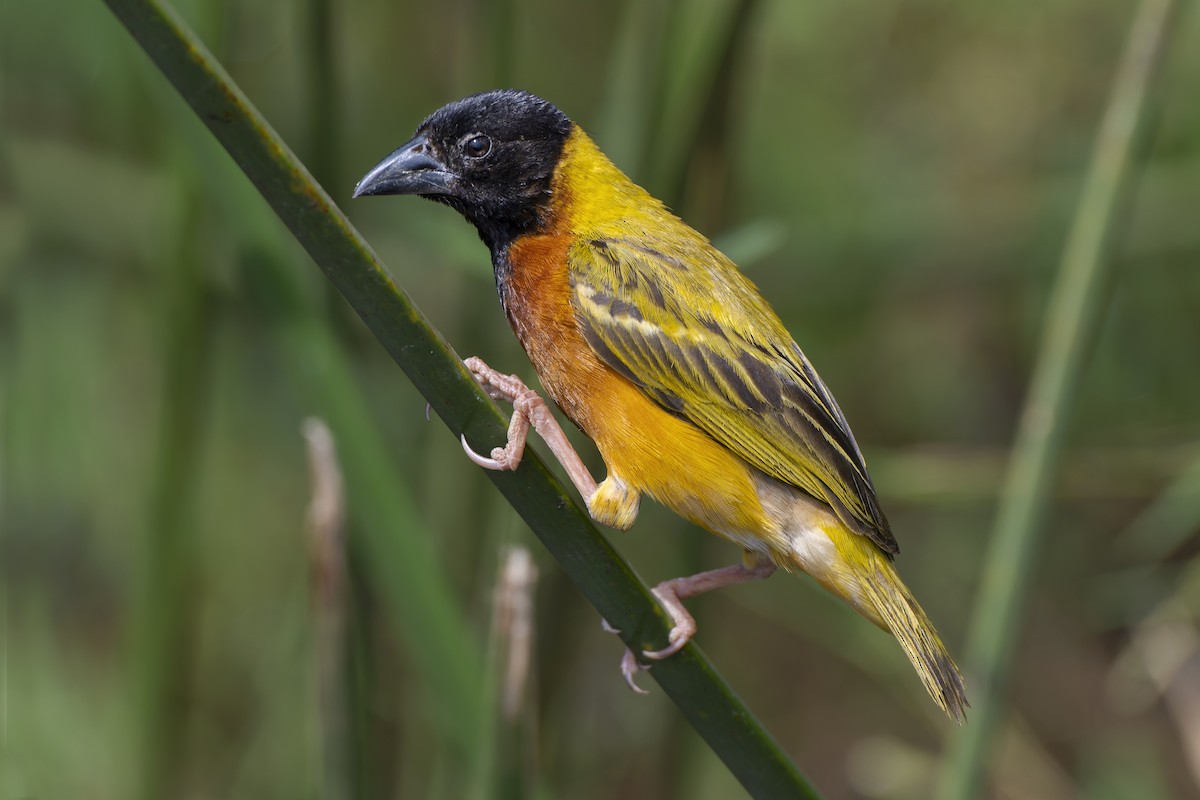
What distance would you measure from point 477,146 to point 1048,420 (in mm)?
1408

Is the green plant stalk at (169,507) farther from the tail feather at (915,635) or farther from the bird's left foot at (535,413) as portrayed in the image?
the tail feather at (915,635)

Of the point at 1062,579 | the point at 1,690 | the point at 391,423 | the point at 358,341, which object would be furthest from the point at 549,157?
the point at 1062,579

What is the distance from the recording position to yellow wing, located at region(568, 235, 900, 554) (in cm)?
281

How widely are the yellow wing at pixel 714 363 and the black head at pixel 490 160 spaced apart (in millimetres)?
216

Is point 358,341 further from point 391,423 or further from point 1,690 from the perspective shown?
point 1,690

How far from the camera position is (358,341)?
3.73m

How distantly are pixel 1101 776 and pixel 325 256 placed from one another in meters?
3.75

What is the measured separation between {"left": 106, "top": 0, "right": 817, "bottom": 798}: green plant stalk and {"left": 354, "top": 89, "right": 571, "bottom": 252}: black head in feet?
3.86

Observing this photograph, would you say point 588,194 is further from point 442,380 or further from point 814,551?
point 442,380

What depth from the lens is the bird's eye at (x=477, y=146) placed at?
298 centimetres

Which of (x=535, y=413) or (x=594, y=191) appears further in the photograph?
(x=594, y=191)

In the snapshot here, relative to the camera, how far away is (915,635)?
8.80ft

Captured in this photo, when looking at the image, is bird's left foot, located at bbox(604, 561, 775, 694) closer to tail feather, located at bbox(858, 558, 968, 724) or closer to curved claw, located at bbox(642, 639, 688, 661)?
tail feather, located at bbox(858, 558, 968, 724)

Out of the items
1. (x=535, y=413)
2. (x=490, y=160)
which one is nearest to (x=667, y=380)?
(x=535, y=413)
